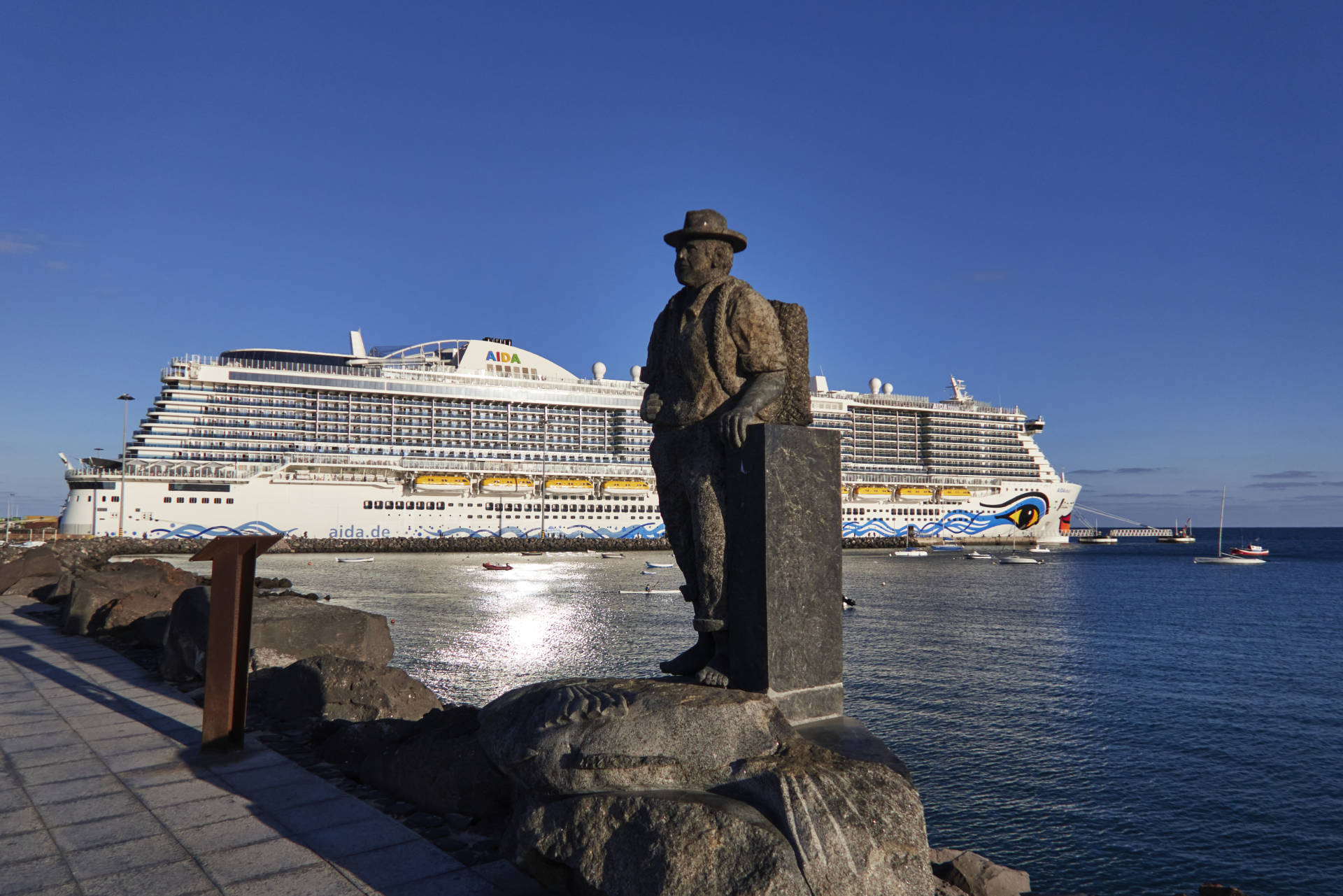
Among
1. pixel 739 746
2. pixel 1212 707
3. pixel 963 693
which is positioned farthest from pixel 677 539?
pixel 1212 707

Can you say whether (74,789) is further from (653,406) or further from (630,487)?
(630,487)

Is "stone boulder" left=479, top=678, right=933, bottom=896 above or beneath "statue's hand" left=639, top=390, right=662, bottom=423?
→ beneath

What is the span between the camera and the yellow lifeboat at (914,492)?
76625 millimetres

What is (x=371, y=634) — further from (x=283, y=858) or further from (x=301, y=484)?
(x=301, y=484)

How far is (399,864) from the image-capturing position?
136 inches

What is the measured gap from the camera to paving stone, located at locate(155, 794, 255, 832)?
3.95 metres

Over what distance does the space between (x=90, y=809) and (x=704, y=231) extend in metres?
4.39

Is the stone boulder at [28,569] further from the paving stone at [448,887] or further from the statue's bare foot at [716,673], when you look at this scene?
the statue's bare foot at [716,673]

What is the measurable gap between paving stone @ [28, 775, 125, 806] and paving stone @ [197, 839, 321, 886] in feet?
4.59

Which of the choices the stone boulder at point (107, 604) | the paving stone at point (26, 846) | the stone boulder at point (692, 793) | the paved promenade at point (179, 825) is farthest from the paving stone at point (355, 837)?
the stone boulder at point (107, 604)

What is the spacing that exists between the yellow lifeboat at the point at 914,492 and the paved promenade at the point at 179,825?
7480 centimetres

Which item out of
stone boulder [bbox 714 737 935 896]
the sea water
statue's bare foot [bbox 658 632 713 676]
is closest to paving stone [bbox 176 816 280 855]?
statue's bare foot [bbox 658 632 713 676]

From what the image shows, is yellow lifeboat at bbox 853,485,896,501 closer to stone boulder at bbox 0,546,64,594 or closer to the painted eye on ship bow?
the painted eye on ship bow

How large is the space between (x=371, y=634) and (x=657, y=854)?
714 cm
